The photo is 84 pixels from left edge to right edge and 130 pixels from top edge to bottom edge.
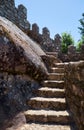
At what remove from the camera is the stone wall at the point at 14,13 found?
27.6 ft

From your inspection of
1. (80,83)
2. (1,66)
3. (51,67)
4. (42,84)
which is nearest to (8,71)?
(1,66)

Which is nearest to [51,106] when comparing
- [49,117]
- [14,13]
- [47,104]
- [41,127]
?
[47,104]

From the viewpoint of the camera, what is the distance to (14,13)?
9398mm

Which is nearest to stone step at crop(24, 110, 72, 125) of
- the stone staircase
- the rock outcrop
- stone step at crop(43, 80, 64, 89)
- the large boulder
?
the stone staircase

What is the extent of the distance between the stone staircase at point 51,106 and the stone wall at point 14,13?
3746 millimetres

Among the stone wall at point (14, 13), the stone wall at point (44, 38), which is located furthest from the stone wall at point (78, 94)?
the stone wall at point (44, 38)

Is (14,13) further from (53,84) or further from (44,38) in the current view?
(53,84)

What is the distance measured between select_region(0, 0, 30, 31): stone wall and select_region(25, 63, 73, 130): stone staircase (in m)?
3.75

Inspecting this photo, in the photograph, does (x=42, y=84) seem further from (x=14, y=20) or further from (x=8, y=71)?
(x=14, y=20)

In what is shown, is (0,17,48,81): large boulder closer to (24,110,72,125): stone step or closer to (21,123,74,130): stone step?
(24,110,72,125): stone step

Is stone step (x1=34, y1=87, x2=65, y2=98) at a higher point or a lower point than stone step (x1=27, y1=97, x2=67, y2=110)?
higher

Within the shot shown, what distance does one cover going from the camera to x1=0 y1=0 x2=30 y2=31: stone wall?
8.40m

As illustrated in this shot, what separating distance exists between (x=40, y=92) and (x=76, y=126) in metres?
1.52

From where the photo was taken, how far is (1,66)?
4.56 meters
